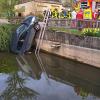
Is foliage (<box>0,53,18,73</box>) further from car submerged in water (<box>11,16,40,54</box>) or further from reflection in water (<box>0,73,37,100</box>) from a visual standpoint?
reflection in water (<box>0,73,37,100</box>)

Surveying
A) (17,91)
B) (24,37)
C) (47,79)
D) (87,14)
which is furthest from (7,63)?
(87,14)

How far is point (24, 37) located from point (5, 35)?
140 cm

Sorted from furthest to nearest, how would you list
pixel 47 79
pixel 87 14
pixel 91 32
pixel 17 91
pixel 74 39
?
1. pixel 87 14
2. pixel 74 39
3. pixel 91 32
4. pixel 47 79
5. pixel 17 91

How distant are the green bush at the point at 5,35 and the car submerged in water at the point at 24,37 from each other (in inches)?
15.3

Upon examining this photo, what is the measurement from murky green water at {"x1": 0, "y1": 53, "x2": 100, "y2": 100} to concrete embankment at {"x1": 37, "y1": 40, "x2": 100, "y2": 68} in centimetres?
33

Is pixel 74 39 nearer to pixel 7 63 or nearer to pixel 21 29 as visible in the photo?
pixel 7 63

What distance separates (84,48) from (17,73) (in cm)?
A: 393

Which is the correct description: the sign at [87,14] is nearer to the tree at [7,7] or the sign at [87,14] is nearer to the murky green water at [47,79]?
the murky green water at [47,79]

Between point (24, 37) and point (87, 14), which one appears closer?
point (87, 14)

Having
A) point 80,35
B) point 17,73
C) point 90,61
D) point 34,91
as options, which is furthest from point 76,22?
point 34,91

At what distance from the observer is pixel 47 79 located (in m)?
14.4

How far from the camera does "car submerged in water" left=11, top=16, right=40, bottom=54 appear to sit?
839 inches

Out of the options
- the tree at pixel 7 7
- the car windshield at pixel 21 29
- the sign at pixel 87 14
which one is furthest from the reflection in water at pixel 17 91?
the tree at pixel 7 7

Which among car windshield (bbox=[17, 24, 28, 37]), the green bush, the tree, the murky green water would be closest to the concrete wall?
the murky green water
